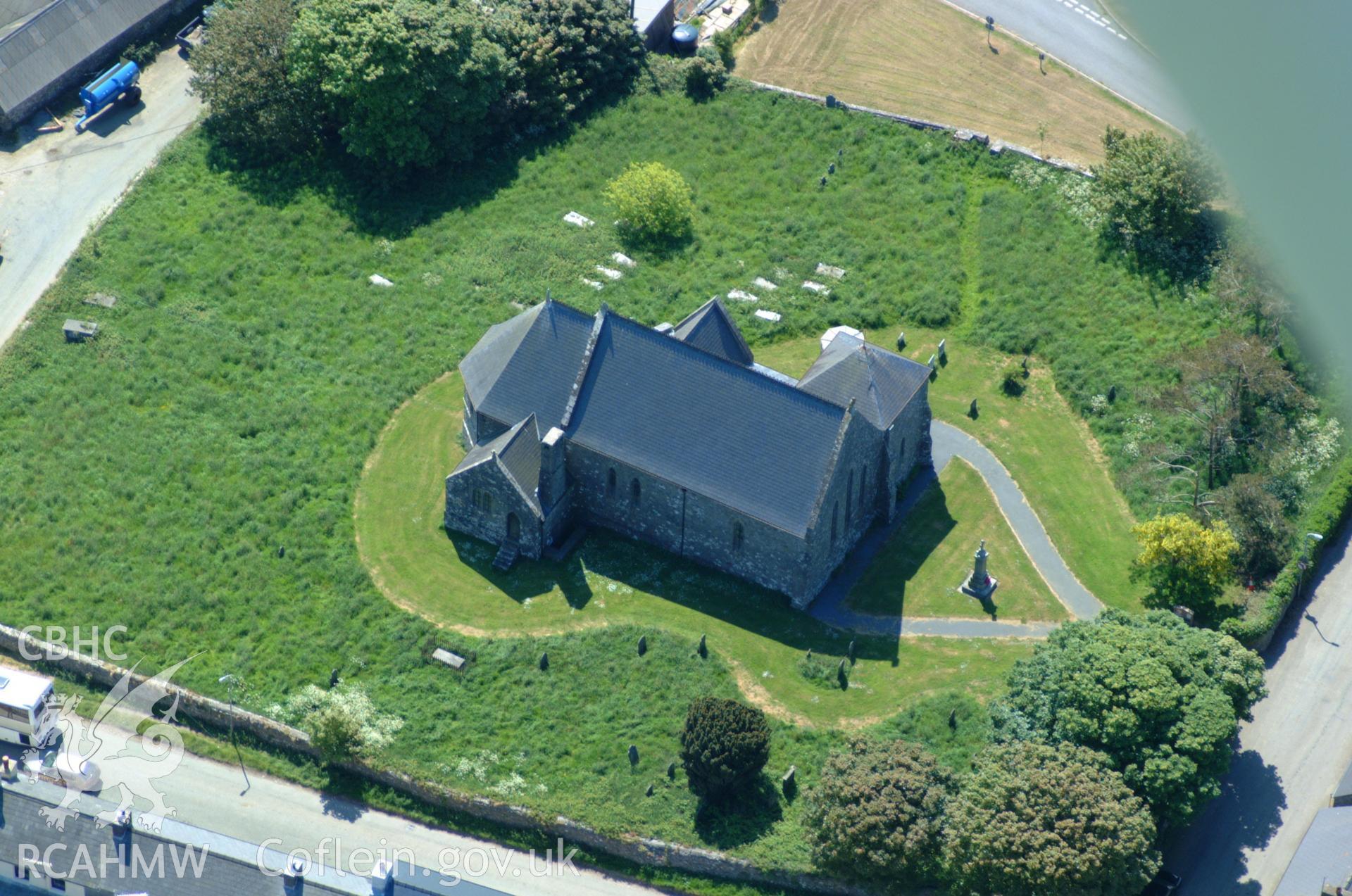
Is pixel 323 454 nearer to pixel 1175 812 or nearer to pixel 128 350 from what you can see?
pixel 128 350

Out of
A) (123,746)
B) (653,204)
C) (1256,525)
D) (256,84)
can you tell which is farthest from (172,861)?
(256,84)

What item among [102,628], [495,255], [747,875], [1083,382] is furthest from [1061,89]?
[102,628]

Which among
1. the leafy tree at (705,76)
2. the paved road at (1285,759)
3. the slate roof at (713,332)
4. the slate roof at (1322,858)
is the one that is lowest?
the paved road at (1285,759)

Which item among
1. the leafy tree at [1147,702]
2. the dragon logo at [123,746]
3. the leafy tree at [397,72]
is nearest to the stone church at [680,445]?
the leafy tree at [1147,702]

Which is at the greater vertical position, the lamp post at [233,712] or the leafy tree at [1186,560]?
the leafy tree at [1186,560]

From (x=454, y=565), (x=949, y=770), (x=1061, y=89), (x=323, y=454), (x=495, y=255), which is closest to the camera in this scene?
(x=949, y=770)

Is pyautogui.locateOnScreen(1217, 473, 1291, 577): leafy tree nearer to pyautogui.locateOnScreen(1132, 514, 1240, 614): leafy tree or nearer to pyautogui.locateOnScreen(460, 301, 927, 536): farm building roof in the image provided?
pyautogui.locateOnScreen(1132, 514, 1240, 614): leafy tree

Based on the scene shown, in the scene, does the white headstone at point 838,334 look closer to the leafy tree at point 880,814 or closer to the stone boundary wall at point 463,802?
the leafy tree at point 880,814
